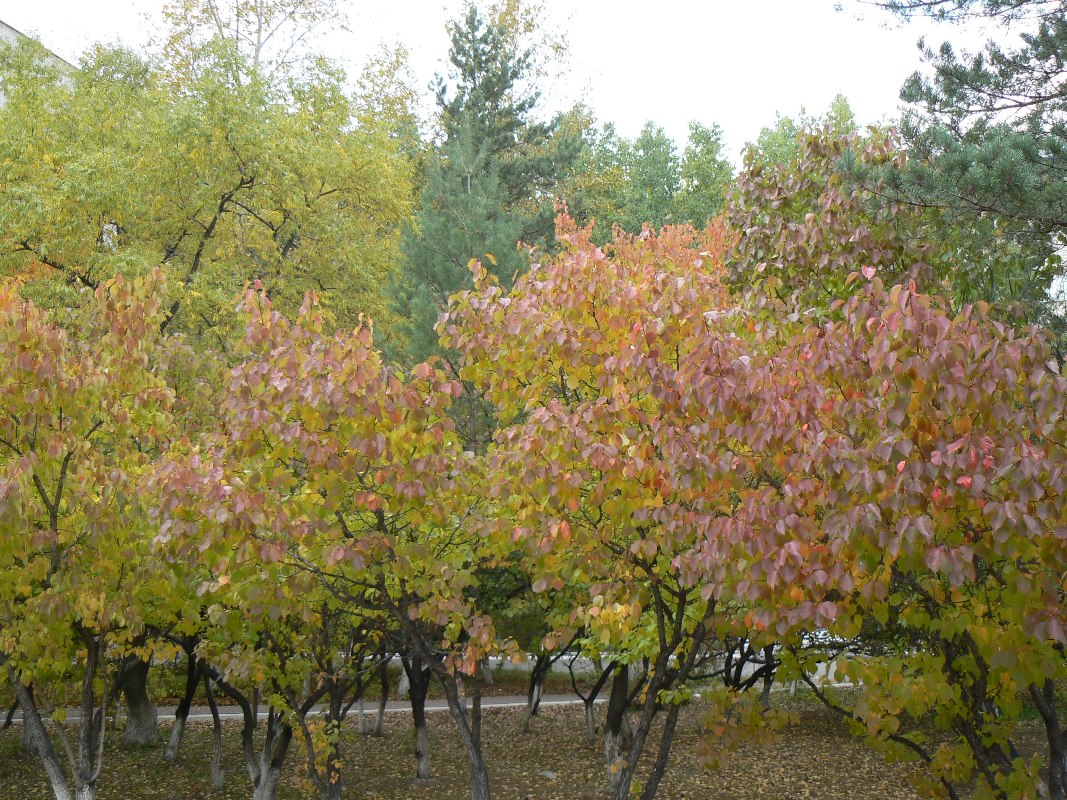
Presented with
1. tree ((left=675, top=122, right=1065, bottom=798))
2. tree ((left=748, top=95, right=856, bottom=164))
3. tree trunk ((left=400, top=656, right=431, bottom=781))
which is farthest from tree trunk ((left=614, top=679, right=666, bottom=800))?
tree ((left=748, top=95, right=856, bottom=164))

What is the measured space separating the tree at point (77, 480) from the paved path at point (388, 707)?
1327cm

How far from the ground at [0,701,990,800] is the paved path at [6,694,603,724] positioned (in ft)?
7.80

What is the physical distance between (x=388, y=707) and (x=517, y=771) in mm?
8504

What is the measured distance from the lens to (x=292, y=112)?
20047mm

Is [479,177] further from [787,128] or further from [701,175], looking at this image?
[787,128]

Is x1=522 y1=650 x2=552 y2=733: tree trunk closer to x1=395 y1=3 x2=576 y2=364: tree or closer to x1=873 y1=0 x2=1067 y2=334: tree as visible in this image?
x1=395 y1=3 x2=576 y2=364: tree

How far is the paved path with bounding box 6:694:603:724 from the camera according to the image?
2088cm

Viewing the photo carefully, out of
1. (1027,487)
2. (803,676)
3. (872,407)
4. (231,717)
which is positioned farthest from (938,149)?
(231,717)

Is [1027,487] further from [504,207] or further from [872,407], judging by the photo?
[504,207]

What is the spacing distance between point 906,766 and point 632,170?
98.5ft

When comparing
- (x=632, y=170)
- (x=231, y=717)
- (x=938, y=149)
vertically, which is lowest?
(x=231, y=717)

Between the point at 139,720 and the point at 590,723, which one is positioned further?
the point at 590,723

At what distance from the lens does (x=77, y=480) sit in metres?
7.35

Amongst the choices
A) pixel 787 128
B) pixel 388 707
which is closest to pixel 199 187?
pixel 388 707
